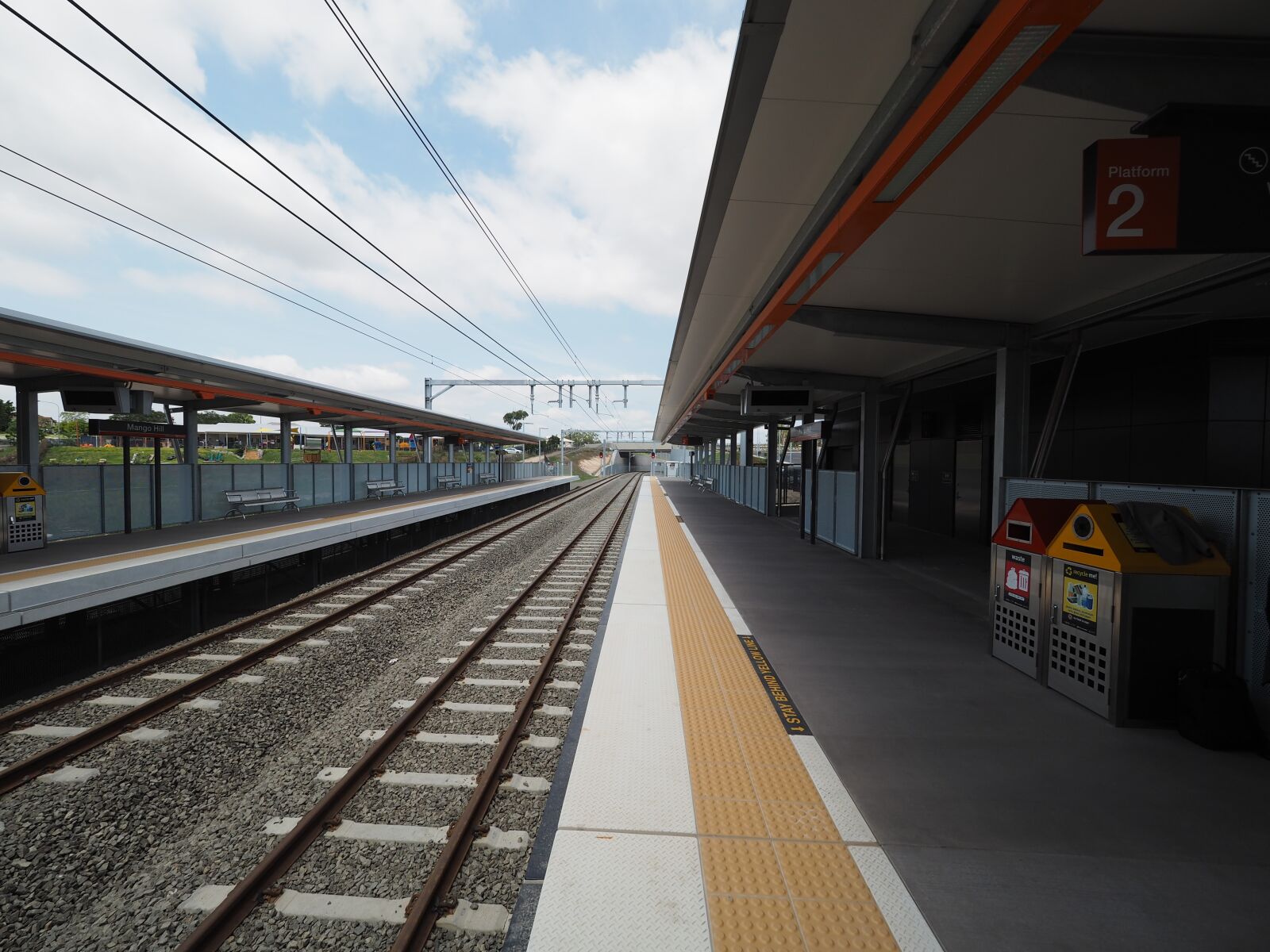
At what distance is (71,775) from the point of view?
3.81 m

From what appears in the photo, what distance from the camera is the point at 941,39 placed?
8.61 feet

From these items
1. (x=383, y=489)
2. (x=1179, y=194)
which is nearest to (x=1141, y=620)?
(x=1179, y=194)

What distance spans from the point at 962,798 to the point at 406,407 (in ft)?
60.9

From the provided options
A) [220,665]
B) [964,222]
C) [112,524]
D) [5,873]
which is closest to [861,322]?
[964,222]

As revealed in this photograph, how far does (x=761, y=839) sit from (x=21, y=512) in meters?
12.0

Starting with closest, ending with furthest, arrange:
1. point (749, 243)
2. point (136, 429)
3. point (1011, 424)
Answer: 1. point (749, 243)
2. point (1011, 424)
3. point (136, 429)

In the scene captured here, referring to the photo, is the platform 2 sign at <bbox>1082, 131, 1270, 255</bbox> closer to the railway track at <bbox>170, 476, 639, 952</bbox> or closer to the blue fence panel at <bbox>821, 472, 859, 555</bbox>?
the railway track at <bbox>170, 476, 639, 952</bbox>

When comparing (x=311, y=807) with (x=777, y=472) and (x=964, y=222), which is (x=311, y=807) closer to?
(x=964, y=222)

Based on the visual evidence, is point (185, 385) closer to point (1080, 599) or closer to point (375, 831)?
point (375, 831)

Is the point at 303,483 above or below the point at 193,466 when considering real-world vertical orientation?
below

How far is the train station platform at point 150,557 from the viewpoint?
629cm

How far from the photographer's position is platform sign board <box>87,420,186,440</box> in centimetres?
1140

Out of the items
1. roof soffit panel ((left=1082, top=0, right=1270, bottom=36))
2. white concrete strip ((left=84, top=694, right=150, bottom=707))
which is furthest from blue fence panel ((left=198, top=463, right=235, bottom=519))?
roof soffit panel ((left=1082, top=0, right=1270, bottom=36))

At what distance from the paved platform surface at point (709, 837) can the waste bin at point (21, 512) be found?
10123 millimetres
